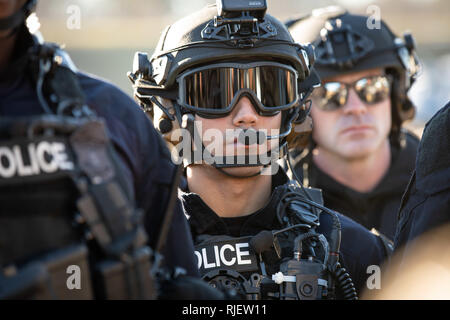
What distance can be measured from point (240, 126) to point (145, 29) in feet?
70.1

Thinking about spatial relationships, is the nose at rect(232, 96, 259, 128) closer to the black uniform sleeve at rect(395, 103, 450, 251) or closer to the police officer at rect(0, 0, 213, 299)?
the black uniform sleeve at rect(395, 103, 450, 251)

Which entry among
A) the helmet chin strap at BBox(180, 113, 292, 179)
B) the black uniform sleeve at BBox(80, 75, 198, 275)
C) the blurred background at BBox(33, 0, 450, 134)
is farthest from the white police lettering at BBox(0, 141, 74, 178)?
the blurred background at BBox(33, 0, 450, 134)

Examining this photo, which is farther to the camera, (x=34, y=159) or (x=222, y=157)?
(x=222, y=157)

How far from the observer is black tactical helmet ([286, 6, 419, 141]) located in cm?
618

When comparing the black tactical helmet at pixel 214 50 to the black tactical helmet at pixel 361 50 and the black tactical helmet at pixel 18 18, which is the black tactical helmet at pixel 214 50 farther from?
the black tactical helmet at pixel 361 50

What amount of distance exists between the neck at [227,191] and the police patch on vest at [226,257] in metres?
0.28

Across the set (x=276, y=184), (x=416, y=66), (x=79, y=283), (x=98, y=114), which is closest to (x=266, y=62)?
(x=276, y=184)

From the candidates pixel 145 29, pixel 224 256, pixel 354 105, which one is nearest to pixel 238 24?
pixel 224 256

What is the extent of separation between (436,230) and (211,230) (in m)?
1.39

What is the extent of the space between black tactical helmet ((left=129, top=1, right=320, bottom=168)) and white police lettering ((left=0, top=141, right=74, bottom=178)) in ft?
6.13

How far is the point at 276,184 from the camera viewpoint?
4.26m

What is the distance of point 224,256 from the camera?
12.4ft

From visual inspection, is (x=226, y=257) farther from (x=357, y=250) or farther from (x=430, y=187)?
(x=430, y=187)

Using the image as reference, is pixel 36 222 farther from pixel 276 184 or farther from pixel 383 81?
pixel 383 81
